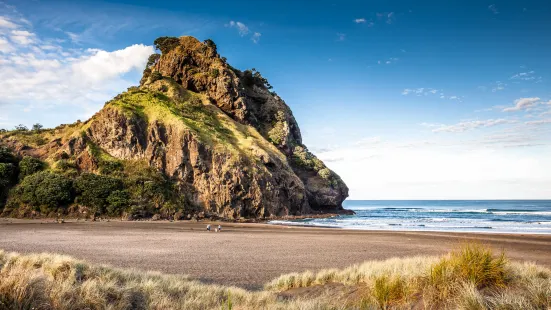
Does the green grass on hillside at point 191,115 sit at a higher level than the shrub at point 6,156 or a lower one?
higher

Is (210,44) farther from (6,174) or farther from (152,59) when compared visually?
(6,174)

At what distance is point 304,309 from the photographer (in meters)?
6.12

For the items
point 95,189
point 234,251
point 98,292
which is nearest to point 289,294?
point 98,292

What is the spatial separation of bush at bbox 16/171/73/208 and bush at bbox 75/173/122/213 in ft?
3.58

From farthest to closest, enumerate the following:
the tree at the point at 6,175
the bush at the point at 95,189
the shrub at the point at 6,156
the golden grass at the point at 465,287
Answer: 1. the shrub at the point at 6,156
2. the tree at the point at 6,175
3. the bush at the point at 95,189
4. the golden grass at the point at 465,287

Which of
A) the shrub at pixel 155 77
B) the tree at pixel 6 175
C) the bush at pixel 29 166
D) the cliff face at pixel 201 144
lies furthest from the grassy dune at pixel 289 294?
the shrub at pixel 155 77

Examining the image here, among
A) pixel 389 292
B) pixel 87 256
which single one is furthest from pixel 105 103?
pixel 389 292

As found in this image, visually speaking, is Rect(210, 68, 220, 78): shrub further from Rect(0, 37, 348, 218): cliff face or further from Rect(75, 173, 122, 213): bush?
Rect(75, 173, 122, 213): bush

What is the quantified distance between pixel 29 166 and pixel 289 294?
43879mm

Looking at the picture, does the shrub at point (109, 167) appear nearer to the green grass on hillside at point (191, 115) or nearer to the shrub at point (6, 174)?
the green grass on hillside at point (191, 115)

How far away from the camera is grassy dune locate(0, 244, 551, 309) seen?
5898 mm

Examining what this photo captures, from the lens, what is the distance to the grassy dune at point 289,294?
5.90 meters

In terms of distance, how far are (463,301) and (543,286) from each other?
2.17 m

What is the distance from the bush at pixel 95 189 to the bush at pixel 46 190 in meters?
1.09
